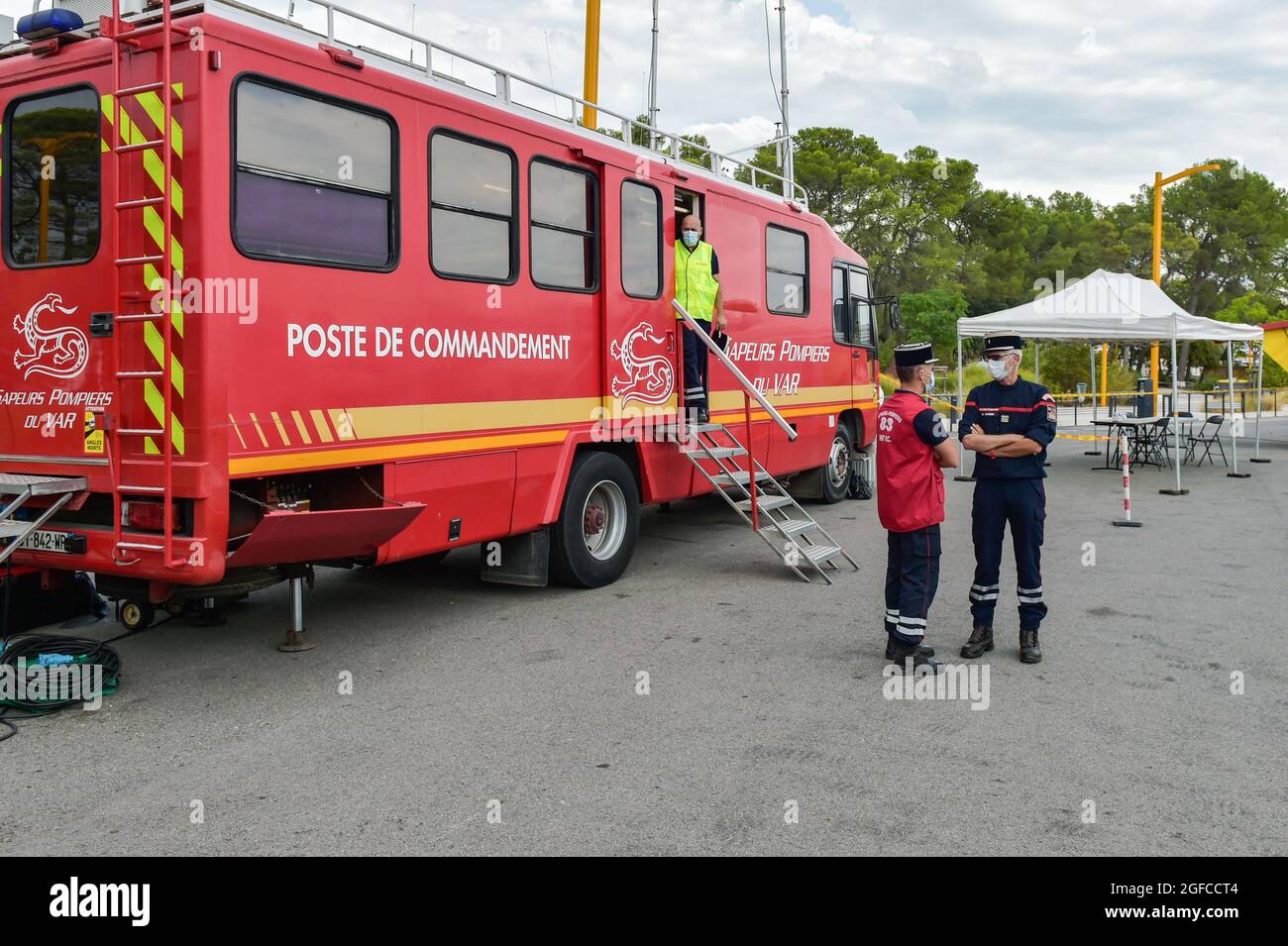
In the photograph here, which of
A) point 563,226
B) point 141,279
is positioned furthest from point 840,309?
point 141,279

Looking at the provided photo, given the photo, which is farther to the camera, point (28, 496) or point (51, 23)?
point (51, 23)

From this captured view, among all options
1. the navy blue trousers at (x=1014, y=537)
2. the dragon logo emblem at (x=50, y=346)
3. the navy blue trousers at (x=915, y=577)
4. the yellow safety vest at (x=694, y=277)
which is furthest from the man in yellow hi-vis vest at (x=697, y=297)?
the dragon logo emblem at (x=50, y=346)

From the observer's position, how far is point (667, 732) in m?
4.77

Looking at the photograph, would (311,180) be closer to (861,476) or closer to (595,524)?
(595,524)

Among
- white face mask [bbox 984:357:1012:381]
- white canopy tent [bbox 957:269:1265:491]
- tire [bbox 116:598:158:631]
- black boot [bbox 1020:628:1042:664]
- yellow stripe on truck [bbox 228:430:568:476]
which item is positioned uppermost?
white canopy tent [bbox 957:269:1265:491]

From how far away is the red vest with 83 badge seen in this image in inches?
217

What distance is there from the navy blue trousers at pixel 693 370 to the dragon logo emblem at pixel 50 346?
4.68m

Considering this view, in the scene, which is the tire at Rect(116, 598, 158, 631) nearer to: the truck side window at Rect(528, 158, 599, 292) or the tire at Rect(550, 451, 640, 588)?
the tire at Rect(550, 451, 640, 588)

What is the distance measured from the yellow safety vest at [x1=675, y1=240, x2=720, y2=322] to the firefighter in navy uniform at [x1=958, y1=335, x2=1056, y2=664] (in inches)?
126

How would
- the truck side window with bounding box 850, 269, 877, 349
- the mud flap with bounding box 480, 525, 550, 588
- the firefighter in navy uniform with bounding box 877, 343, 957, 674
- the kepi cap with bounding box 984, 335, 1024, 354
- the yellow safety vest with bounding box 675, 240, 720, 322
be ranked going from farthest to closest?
the truck side window with bounding box 850, 269, 877, 349 < the yellow safety vest with bounding box 675, 240, 720, 322 < the mud flap with bounding box 480, 525, 550, 588 < the kepi cap with bounding box 984, 335, 1024, 354 < the firefighter in navy uniform with bounding box 877, 343, 957, 674

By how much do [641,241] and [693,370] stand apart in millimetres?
1201

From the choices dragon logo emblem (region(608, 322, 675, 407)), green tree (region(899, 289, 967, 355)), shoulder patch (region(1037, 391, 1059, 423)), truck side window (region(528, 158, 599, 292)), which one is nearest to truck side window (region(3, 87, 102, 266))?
truck side window (region(528, 158, 599, 292))
